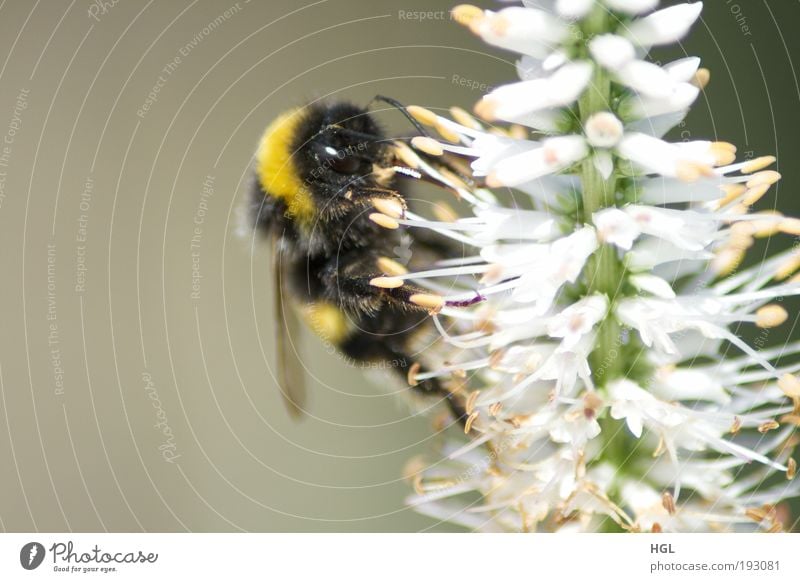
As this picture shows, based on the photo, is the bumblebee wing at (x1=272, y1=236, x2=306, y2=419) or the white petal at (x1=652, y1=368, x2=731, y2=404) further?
the bumblebee wing at (x1=272, y1=236, x2=306, y2=419)

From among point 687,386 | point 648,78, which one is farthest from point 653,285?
point 648,78

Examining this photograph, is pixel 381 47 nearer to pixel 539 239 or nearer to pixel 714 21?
pixel 714 21

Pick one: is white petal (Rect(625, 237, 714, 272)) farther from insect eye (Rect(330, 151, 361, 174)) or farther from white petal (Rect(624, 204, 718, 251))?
insect eye (Rect(330, 151, 361, 174))

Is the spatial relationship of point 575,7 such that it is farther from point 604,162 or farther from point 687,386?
point 687,386

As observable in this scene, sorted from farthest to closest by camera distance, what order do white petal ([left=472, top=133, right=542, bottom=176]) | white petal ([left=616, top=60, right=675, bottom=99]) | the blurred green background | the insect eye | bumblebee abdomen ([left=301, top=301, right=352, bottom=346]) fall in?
the blurred green background < bumblebee abdomen ([left=301, top=301, right=352, bottom=346]) < the insect eye < white petal ([left=472, top=133, right=542, bottom=176]) < white petal ([left=616, top=60, right=675, bottom=99])
